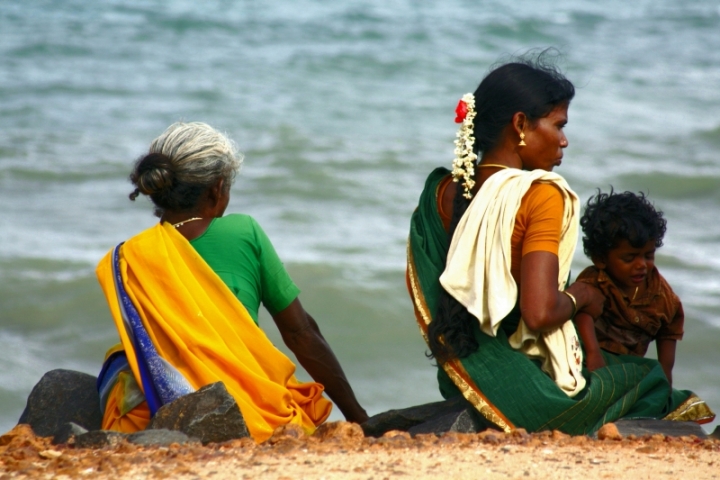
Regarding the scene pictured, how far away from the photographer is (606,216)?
3508mm

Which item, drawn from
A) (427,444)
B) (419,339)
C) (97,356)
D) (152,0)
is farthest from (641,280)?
(152,0)

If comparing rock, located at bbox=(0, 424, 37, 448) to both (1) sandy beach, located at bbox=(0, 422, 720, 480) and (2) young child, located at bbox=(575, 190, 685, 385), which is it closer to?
(1) sandy beach, located at bbox=(0, 422, 720, 480)

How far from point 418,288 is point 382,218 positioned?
5567mm

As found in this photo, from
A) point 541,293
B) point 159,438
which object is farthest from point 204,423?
point 541,293

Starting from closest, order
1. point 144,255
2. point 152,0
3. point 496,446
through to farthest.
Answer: point 496,446 → point 144,255 → point 152,0

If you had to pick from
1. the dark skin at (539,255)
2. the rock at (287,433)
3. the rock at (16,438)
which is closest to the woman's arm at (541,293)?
the dark skin at (539,255)

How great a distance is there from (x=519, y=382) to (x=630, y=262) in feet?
2.29

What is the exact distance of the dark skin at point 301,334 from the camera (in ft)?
11.2

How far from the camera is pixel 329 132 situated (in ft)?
38.5

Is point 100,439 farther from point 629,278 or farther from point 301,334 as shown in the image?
point 629,278

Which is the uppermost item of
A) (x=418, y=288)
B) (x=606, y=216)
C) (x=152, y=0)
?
(x=152, y=0)

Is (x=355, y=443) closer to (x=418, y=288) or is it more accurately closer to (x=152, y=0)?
(x=418, y=288)

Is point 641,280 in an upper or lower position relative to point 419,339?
upper

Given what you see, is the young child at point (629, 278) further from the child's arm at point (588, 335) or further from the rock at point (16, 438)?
the rock at point (16, 438)
